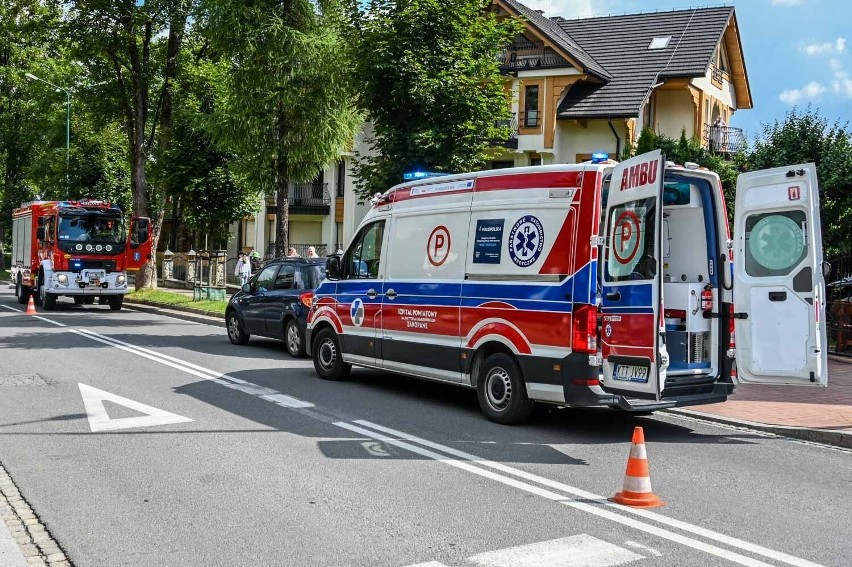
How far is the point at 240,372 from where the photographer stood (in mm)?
12867

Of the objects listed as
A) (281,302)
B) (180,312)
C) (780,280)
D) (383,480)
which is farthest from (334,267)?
(180,312)

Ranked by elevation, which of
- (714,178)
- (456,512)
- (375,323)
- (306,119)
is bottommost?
(456,512)

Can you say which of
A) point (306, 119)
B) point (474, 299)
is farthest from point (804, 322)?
point (306, 119)

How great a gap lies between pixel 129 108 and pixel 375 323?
74.1ft

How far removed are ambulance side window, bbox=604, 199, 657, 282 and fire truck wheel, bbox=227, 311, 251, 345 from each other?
394 inches

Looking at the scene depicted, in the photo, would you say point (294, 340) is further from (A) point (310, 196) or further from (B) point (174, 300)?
(A) point (310, 196)

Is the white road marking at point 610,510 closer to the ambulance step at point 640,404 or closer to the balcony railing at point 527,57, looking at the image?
the ambulance step at point 640,404

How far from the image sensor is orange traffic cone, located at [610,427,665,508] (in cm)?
619

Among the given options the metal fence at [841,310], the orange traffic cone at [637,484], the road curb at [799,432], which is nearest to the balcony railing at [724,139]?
the metal fence at [841,310]

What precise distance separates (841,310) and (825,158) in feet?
14.6

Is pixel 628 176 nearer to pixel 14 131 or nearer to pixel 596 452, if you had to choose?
pixel 596 452

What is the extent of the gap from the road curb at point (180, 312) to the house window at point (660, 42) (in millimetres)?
21345

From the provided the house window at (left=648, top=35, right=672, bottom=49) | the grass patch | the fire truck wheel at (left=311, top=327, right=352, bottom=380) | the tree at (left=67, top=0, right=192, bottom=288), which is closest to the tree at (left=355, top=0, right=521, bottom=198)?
the fire truck wheel at (left=311, top=327, right=352, bottom=380)

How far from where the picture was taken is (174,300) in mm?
27297
